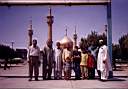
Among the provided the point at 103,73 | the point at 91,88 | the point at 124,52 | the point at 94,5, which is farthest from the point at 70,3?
the point at 124,52

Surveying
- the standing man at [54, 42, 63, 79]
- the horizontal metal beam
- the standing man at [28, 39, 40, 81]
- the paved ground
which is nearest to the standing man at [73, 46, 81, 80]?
the standing man at [54, 42, 63, 79]

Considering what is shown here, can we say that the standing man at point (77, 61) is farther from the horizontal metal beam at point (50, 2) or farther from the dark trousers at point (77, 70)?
the horizontal metal beam at point (50, 2)

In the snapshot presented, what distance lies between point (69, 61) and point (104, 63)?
1.43 meters

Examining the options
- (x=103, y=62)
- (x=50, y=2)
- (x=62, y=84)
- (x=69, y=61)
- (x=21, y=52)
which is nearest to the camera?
(x=62, y=84)

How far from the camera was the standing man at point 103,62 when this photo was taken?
13.9 m

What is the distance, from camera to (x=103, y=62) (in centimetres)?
1395

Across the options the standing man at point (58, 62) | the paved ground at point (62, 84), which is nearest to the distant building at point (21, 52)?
the standing man at point (58, 62)

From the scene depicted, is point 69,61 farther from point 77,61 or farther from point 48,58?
point 48,58

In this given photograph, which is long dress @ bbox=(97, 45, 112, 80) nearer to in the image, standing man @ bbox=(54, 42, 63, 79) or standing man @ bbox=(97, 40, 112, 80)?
standing man @ bbox=(97, 40, 112, 80)

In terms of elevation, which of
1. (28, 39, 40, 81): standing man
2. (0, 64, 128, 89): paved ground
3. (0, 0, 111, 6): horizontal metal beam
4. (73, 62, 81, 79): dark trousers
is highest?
(0, 0, 111, 6): horizontal metal beam

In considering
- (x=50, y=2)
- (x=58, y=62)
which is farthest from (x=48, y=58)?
(x=50, y=2)

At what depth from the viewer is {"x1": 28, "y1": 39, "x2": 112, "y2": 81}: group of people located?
14.0 m

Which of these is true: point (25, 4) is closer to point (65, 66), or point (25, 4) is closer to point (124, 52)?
point (65, 66)

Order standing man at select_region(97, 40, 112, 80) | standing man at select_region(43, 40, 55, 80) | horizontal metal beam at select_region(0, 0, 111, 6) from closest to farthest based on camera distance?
standing man at select_region(97, 40, 112, 80) → standing man at select_region(43, 40, 55, 80) → horizontal metal beam at select_region(0, 0, 111, 6)
